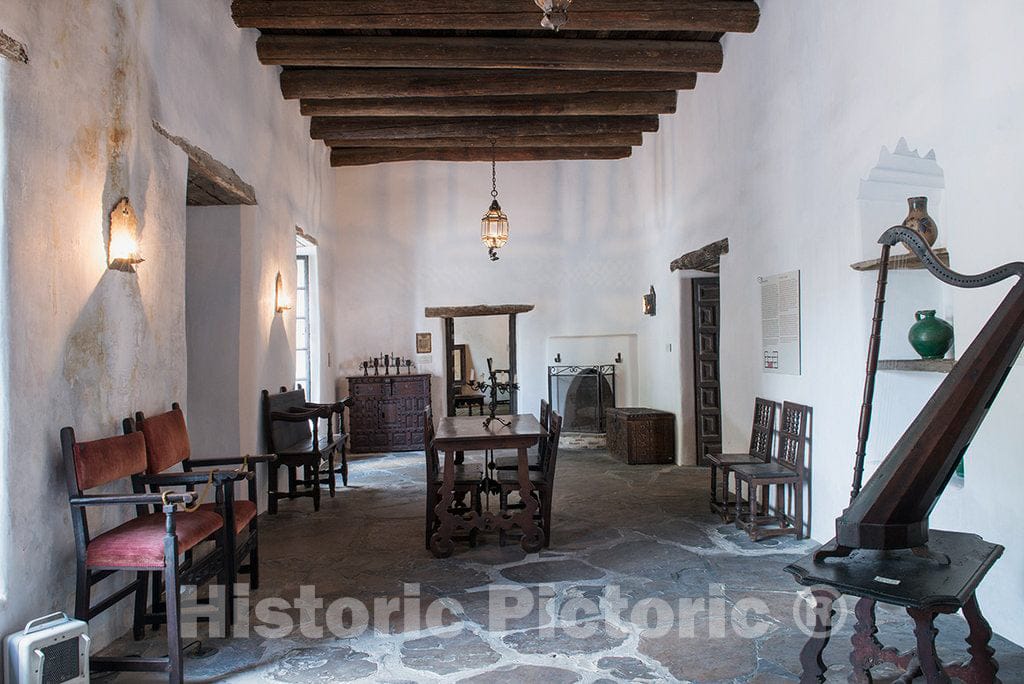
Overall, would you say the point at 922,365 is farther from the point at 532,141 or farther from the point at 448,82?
the point at 532,141

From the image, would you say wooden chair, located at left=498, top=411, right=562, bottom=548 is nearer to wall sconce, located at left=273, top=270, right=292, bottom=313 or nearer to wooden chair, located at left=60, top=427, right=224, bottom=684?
wooden chair, located at left=60, top=427, right=224, bottom=684

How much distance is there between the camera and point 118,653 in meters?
3.07

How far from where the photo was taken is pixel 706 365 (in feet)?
25.3

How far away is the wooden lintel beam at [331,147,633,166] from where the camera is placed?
9.03 metres

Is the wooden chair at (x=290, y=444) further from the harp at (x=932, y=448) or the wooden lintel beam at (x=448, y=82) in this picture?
the harp at (x=932, y=448)

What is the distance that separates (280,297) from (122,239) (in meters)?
2.89

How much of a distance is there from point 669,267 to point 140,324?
5758 millimetres

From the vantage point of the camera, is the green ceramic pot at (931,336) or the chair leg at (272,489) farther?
the chair leg at (272,489)

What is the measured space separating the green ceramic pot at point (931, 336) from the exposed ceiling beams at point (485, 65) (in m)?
3.11

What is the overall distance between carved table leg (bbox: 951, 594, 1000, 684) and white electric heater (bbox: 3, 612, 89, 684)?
3.23 metres

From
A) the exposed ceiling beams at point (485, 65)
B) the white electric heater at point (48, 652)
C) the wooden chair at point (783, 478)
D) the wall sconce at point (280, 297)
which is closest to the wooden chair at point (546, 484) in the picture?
the wooden chair at point (783, 478)

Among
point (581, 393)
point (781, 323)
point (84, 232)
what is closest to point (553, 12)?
point (84, 232)

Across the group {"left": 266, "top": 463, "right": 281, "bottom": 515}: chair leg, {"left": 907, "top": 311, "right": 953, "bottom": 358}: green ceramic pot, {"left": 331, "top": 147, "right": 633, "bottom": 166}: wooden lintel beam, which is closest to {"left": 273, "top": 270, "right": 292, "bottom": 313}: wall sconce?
{"left": 266, "top": 463, "right": 281, "bottom": 515}: chair leg

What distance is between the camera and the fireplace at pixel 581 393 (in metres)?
9.26
